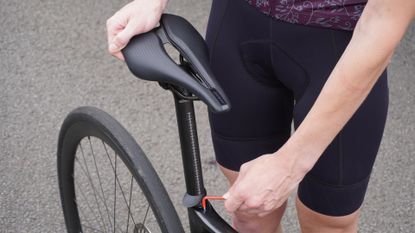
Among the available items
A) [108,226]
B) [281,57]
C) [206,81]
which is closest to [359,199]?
[281,57]

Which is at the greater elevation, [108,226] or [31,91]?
[31,91]

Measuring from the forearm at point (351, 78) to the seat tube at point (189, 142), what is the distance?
0.26 meters

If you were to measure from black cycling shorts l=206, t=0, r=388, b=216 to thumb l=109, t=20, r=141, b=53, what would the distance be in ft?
0.75

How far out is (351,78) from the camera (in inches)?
43.2

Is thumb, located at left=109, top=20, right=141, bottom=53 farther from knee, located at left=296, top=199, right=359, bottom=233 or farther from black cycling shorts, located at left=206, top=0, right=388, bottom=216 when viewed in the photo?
knee, located at left=296, top=199, right=359, bottom=233

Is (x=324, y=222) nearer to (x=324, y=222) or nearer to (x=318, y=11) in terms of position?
(x=324, y=222)

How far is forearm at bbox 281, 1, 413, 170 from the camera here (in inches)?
42.3

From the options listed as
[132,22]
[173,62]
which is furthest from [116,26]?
[173,62]

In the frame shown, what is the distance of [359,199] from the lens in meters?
1.54

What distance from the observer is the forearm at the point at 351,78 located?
1.07m

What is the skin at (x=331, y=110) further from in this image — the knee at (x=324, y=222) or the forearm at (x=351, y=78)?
the knee at (x=324, y=222)

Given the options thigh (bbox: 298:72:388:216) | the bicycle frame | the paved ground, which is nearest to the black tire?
the bicycle frame

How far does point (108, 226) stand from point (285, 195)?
1.35m

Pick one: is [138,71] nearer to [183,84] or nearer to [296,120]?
[183,84]
